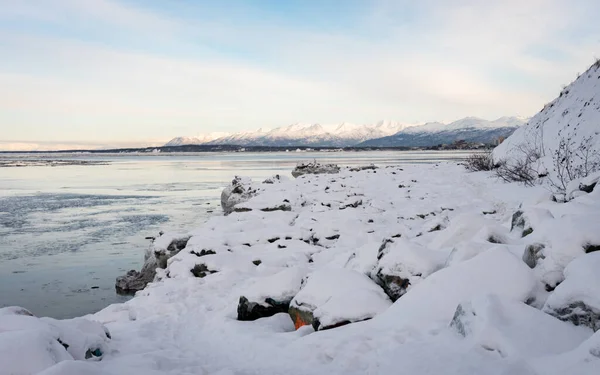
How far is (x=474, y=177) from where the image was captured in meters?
17.9

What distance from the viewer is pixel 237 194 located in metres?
19.3

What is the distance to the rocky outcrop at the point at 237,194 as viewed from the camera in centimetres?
1868

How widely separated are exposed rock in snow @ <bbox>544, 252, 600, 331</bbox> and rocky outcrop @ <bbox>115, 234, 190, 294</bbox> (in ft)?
26.5

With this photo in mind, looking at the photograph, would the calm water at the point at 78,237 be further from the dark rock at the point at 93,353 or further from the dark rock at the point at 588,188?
the dark rock at the point at 588,188

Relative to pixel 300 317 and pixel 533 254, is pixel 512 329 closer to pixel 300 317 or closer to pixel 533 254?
pixel 533 254

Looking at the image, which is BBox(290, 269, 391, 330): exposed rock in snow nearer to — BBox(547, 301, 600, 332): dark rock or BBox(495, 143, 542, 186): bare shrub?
BBox(547, 301, 600, 332): dark rock

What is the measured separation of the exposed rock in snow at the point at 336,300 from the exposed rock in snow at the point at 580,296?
177 cm

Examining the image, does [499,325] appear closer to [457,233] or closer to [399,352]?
[399,352]

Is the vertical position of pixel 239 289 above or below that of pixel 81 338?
below

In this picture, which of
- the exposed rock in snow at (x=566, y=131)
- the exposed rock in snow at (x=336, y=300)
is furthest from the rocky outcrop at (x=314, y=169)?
the exposed rock in snow at (x=336, y=300)

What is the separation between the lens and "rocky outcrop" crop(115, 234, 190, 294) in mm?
9758

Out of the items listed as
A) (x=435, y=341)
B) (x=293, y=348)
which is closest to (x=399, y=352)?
(x=435, y=341)

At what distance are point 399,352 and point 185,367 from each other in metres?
2.07

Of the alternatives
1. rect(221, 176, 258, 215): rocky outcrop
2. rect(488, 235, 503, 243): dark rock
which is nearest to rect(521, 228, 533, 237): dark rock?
rect(488, 235, 503, 243): dark rock
